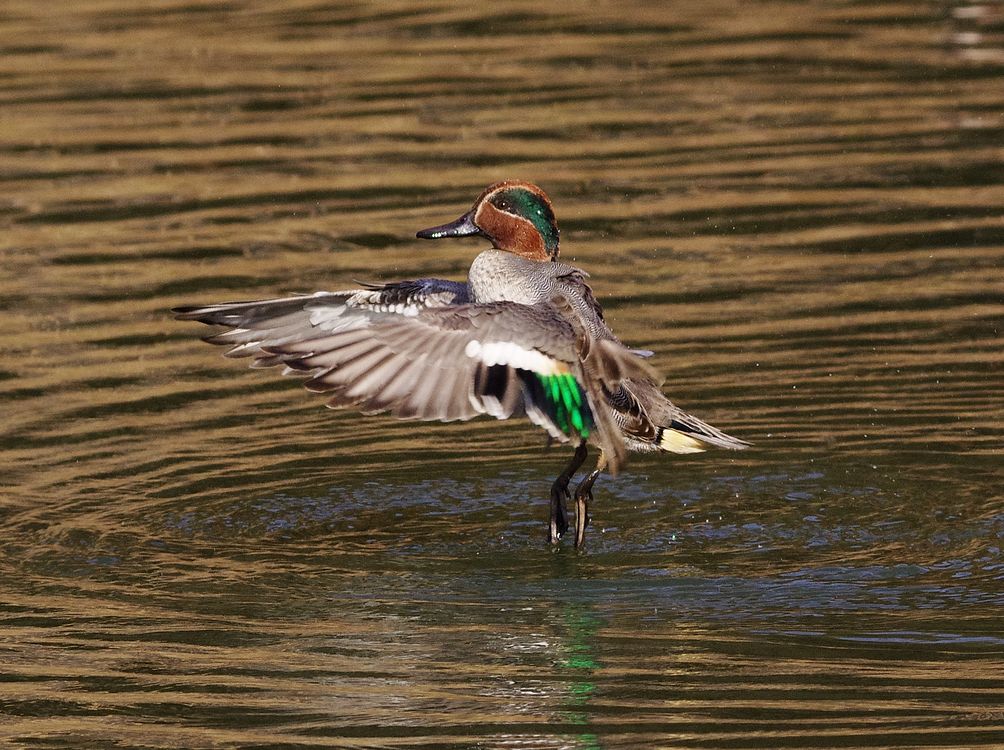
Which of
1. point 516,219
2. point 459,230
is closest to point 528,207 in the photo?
point 516,219

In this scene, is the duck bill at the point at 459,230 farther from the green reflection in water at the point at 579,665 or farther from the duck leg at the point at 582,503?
the green reflection in water at the point at 579,665

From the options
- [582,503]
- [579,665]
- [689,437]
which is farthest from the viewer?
[582,503]

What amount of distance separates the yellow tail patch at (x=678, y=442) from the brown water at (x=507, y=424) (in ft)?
1.29

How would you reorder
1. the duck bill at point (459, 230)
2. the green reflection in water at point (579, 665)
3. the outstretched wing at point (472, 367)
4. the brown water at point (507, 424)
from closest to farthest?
the green reflection in water at point (579, 665)
the brown water at point (507, 424)
the outstretched wing at point (472, 367)
the duck bill at point (459, 230)

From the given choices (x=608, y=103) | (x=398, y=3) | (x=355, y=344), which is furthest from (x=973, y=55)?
(x=355, y=344)

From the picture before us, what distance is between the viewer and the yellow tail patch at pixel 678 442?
7980mm

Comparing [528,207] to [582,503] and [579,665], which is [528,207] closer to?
[582,503]

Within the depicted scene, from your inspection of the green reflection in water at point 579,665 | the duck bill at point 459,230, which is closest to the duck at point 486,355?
the duck bill at point 459,230

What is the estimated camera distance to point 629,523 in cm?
844

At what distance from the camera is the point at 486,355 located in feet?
24.1

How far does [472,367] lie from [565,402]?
1.19 feet

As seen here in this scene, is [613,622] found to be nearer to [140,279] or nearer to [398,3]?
[140,279]

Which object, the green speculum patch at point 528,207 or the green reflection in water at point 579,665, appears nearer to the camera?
the green reflection in water at point 579,665

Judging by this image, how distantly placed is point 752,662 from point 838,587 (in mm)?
861
